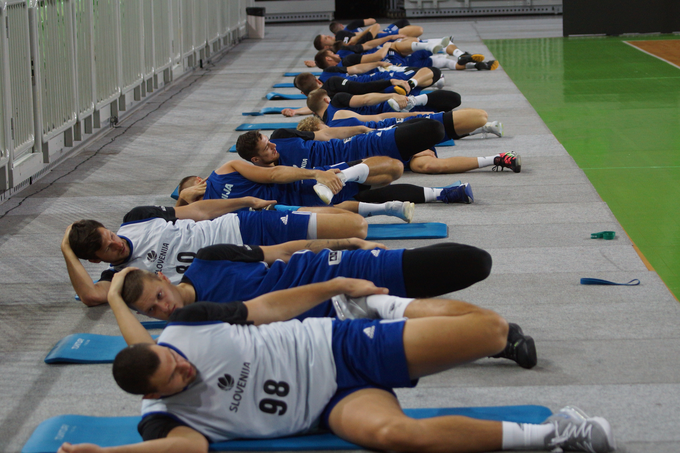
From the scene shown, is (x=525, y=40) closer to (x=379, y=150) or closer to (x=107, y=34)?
(x=107, y=34)

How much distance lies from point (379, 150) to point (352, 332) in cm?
333

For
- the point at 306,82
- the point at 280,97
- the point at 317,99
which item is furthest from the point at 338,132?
the point at 280,97

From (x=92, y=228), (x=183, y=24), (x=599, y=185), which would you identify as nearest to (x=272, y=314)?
(x=92, y=228)

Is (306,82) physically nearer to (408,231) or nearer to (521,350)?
(408,231)

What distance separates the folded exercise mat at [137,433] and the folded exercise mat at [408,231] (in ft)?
7.36

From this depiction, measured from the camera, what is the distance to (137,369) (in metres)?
2.78

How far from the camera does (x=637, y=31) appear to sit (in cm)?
1700

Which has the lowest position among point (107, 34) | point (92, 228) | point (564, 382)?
point (564, 382)

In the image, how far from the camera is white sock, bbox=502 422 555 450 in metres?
2.94

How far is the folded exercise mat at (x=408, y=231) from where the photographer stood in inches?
215

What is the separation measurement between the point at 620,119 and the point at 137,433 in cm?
790

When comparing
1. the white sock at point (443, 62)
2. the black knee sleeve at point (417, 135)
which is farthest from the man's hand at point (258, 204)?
the white sock at point (443, 62)

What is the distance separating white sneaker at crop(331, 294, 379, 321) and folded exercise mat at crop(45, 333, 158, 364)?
1212 mm

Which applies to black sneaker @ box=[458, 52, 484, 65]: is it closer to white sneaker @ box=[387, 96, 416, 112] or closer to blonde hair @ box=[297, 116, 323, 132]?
white sneaker @ box=[387, 96, 416, 112]
